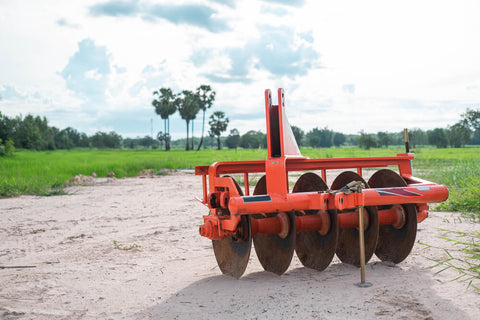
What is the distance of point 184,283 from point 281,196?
137 centimetres

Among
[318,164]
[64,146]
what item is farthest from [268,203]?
[64,146]

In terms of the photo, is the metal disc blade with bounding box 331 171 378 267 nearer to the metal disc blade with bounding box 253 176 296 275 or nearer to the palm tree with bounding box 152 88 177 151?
the metal disc blade with bounding box 253 176 296 275

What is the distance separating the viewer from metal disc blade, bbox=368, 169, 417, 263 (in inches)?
174

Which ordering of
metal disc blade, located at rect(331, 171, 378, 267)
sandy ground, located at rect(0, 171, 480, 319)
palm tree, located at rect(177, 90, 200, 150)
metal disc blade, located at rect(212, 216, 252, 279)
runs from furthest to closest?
palm tree, located at rect(177, 90, 200, 150) → metal disc blade, located at rect(331, 171, 378, 267) → metal disc blade, located at rect(212, 216, 252, 279) → sandy ground, located at rect(0, 171, 480, 319)

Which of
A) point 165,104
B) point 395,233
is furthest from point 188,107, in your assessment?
point 395,233

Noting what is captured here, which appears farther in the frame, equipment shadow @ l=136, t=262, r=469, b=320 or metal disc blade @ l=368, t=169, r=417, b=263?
metal disc blade @ l=368, t=169, r=417, b=263

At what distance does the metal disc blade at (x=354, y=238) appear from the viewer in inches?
166

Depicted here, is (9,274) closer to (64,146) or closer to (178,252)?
(178,252)

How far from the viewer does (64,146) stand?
102875 millimetres

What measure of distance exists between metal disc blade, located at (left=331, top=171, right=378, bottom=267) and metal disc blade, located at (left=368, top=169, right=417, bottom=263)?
31cm

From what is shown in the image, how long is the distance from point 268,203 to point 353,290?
107cm

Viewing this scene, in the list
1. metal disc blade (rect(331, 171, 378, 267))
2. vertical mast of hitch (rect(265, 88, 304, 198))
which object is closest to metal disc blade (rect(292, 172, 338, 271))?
metal disc blade (rect(331, 171, 378, 267))

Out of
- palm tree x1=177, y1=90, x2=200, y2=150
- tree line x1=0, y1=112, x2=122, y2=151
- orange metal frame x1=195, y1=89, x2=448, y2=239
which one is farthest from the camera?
palm tree x1=177, y1=90, x2=200, y2=150

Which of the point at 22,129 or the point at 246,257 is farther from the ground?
the point at 22,129
